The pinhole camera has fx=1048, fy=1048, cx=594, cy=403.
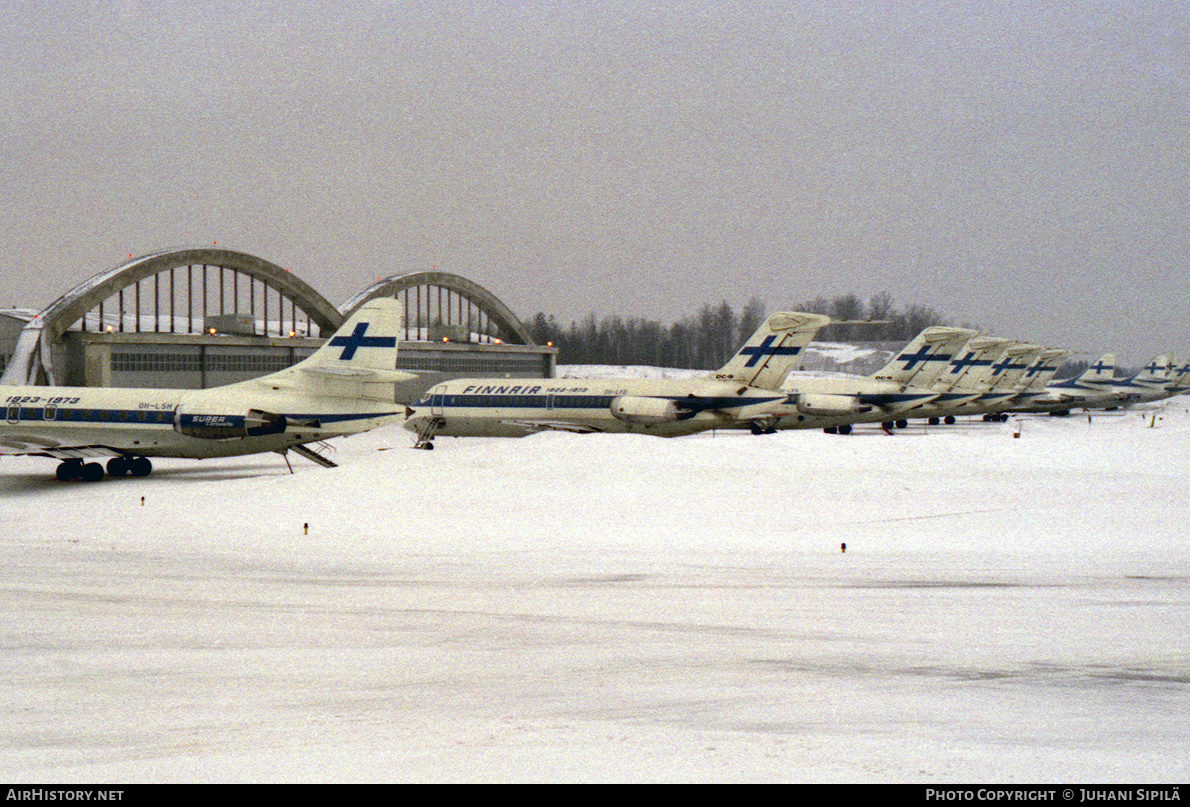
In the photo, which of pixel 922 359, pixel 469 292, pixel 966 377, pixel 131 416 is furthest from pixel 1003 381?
pixel 131 416

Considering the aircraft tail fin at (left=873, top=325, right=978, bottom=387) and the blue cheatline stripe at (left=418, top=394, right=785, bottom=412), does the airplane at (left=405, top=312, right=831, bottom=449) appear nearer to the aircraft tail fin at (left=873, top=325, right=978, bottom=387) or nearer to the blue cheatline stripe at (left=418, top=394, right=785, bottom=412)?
the blue cheatline stripe at (left=418, top=394, right=785, bottom=412)

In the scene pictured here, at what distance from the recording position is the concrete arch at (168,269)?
192 feet

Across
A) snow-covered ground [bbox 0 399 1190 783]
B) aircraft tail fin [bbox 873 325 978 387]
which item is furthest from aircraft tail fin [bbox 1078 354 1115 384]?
snow-covered ground [bbox 0 399 1190 783]

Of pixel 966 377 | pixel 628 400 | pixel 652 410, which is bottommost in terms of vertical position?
pixel 652 410

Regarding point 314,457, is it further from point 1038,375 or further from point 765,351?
point 1038,375

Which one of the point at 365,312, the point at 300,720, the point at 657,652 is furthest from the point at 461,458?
the point at 300,720

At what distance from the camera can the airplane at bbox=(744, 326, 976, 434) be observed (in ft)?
174

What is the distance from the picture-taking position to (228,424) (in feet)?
99.7

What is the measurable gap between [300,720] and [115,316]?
69.2 meters

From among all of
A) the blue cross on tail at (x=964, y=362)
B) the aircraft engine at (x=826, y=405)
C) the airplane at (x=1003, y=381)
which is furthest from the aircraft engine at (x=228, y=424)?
the blue cross on tail at (x=964, y=362)

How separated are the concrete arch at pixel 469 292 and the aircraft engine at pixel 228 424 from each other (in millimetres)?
49178

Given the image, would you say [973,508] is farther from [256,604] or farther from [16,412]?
[16,412]

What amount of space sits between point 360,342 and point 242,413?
159 inches

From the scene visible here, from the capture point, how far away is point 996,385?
75250 millimetres
